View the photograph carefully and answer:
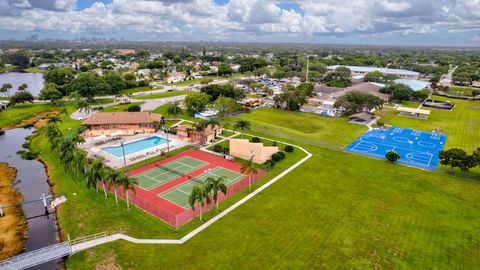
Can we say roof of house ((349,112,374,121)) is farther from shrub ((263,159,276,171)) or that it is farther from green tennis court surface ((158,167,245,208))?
green tennis court surface ((158,167,245,208))

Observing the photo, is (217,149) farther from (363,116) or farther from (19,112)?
(19,112)

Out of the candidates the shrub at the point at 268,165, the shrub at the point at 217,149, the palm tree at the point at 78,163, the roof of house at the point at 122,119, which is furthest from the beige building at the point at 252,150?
the palm tree at the point at 78,163

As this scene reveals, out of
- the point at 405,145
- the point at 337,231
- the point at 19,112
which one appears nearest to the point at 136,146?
the point at 337,231

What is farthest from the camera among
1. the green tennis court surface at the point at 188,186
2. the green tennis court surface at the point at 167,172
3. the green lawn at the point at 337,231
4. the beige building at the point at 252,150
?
the beige building at the point at 252,150

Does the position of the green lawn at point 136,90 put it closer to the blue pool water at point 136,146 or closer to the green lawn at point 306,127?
the green lawn at point 306,127

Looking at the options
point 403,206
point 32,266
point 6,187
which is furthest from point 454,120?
point 6,187

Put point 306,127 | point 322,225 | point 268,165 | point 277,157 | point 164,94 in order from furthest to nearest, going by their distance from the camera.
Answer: point 164,94
point 306,127
point 277,157
point 268,165
point 322,225

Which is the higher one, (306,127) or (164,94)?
(164,94)
